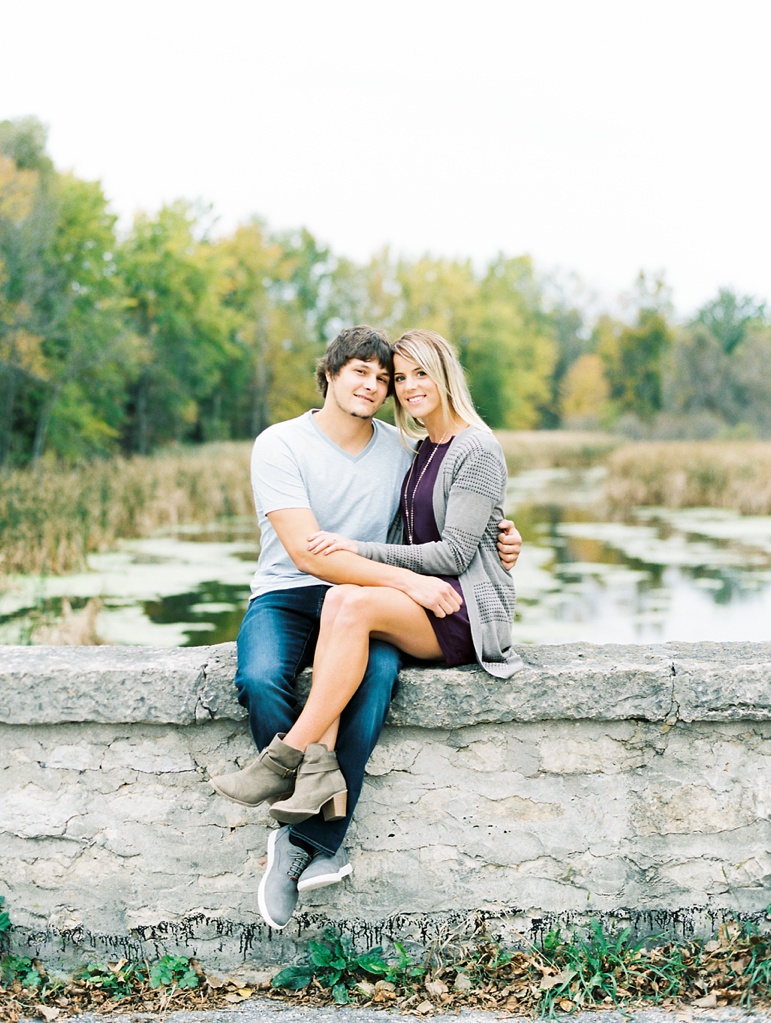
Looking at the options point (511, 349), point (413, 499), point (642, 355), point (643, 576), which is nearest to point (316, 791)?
point (413, 499)

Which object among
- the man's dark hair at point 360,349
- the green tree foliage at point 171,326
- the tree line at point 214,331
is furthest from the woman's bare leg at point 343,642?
the green tree foliage at point 171,326

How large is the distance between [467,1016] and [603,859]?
1.61 ft

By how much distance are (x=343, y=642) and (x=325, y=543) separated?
0.29 meters

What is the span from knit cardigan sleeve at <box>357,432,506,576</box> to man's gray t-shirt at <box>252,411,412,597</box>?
0.18m

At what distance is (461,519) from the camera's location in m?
2.39

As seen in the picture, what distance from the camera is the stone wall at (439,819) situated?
2334 millimetres

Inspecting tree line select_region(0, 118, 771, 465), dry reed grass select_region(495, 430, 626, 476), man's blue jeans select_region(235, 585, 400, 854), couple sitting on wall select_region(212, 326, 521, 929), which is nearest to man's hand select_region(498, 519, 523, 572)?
couple sitting on wall select_region(212, 326, 521, 929)

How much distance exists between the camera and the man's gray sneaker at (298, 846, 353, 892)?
7.10 feet

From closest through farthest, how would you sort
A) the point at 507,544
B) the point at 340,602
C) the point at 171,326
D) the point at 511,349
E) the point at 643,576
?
1. the point at 340,602
2. the point at 507,544
3. the point at 643,576
4. the point at 171,326
5. the point at 511,349

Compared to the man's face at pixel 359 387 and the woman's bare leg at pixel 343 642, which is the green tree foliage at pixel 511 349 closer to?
the man's face at pixel 359 387

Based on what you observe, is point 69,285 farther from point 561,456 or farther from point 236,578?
point 561,456

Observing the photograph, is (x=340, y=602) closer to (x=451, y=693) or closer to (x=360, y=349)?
(x=451, y=693)

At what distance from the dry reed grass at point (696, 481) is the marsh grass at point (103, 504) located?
285 inches

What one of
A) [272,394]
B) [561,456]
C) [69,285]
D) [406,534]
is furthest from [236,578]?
[561,456]
